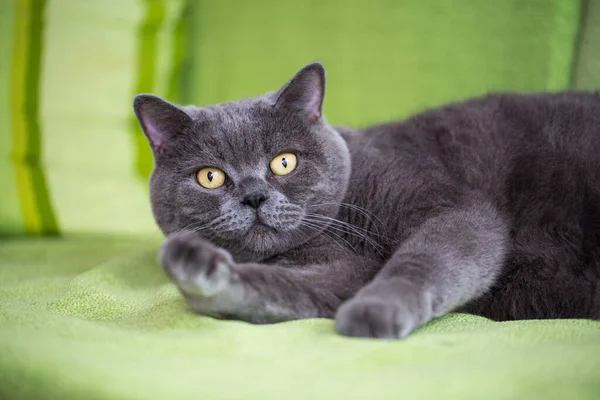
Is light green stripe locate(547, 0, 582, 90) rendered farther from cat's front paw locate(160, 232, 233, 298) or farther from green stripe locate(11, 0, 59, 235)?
green stripe locate(11, 0, 59, 235)

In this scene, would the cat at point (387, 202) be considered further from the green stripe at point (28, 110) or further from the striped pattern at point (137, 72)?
the green stripe at point (28, 110)

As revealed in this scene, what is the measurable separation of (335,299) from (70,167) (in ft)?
4.22

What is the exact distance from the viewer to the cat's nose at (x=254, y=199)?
1079mm

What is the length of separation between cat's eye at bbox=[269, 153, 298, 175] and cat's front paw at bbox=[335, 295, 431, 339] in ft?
1.34

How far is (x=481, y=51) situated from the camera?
173 centimetres

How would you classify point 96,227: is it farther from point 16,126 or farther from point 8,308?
point 8,308

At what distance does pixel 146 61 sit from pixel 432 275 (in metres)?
1.42

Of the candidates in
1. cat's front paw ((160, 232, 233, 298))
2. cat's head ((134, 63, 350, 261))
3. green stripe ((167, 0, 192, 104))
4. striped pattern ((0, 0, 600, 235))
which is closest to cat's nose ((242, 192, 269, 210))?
cat's head ((134, 63, 350, 261))

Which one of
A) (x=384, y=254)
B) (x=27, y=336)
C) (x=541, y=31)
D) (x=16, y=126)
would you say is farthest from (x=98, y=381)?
(x=541, y=31)

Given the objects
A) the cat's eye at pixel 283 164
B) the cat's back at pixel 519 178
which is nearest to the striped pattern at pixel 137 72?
the cat's back at pixel 519 178

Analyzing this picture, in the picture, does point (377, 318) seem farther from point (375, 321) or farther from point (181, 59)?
point (181, 59)

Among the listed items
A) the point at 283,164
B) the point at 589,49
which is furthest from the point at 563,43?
the point at 283,164

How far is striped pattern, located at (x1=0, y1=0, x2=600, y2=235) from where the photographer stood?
1766 mm

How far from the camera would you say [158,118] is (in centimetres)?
123
